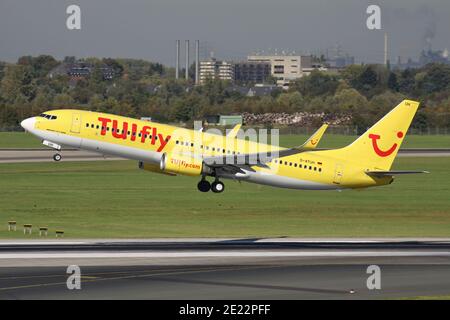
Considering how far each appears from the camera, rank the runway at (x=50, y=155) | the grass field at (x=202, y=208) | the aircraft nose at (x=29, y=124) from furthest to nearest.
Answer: the runway at (x=50, y=155) < the grass field at (x=202, y=208) < the aircraft nose at (x=29, y=124)

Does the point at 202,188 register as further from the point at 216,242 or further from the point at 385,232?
the point at 385,232

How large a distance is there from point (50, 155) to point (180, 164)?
10125 centimetres

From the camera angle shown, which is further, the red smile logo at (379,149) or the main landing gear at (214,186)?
the red smile logo at (379,149)

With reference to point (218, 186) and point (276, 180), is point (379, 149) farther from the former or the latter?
point (218, 186)

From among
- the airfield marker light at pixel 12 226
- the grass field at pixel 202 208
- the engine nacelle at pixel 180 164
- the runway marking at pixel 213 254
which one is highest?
the engine nacelle at pixel 180 164

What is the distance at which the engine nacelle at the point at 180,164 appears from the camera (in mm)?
77562

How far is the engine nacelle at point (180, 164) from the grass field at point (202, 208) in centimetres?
1097

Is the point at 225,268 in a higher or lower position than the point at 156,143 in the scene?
lower

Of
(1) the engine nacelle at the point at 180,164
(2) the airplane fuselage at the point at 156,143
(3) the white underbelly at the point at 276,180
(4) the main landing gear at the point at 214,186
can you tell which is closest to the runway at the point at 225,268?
(4) the main landing gear at the point at 214,186

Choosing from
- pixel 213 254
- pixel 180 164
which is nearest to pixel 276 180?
pixel 180 164

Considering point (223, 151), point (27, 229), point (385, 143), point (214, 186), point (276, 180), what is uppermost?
point (385, 143)

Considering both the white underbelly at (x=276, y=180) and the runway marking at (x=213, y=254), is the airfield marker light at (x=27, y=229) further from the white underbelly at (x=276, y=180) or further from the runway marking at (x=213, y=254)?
the white underbelly at (x=276, y=180)

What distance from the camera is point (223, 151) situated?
264ft
